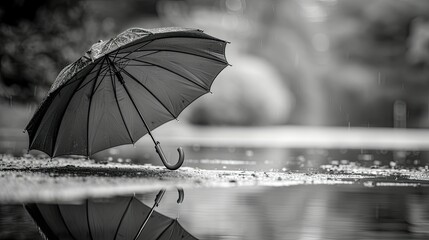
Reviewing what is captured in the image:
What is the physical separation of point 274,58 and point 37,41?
26.6 feet

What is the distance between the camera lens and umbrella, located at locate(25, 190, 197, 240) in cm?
375

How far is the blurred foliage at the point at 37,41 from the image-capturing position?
1680 centimetres

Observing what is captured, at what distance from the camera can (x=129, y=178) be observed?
6.89 metres

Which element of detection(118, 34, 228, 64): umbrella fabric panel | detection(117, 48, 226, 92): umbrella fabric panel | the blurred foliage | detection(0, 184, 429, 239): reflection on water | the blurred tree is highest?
the blurred tree

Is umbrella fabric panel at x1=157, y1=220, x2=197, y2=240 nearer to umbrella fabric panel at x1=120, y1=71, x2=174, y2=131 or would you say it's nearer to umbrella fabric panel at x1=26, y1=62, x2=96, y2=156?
umbrella fabric panel at x1=26, y1=62, x2=96, y2=156

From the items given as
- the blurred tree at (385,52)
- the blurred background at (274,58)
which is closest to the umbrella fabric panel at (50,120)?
the blurred background at (274,58)

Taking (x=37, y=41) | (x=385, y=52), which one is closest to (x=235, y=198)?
(x=37, y=41)

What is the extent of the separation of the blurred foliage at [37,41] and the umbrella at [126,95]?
368 inches

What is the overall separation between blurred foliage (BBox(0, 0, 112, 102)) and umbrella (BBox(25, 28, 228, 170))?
9.35 m

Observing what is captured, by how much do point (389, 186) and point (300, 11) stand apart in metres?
19.3

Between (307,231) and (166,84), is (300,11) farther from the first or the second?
(307,231)

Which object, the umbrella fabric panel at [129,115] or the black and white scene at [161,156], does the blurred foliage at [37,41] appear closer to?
the black and white scene at [161,156]

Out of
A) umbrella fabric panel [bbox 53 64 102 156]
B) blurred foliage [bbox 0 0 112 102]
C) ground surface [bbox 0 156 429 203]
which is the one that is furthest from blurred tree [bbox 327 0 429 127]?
umbrella fabric panel [bbox 53 64 102 156]

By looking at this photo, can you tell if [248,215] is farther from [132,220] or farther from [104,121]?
[104,121]
